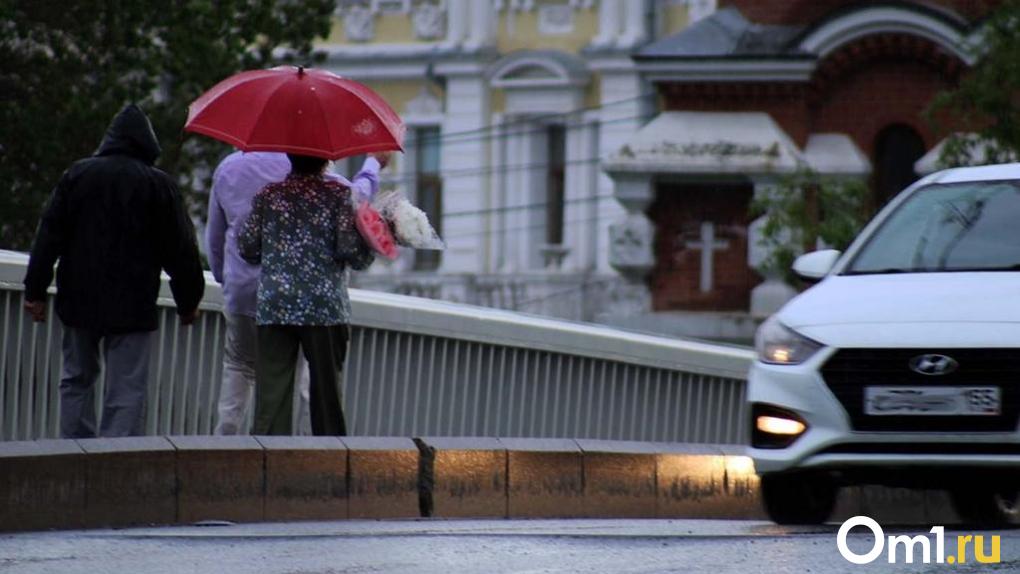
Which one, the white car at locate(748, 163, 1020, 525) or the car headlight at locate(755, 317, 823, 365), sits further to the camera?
the car headlight at locate(755, 317, 823, 365)

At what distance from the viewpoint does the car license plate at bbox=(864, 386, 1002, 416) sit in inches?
480

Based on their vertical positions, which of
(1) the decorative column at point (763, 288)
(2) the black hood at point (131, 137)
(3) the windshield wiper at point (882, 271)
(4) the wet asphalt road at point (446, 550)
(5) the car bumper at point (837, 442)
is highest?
(2) the black hood at point (131, 137)

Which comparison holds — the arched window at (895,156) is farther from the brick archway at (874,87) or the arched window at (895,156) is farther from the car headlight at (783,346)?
the car headlight at (783,346)

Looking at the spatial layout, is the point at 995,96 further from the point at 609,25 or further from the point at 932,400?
the point at 609,25

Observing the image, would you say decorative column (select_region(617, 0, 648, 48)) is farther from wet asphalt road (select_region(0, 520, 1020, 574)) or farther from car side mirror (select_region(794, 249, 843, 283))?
wet asphalt road (select_region(0, 520, 1020, 574))

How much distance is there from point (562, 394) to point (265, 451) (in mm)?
5402

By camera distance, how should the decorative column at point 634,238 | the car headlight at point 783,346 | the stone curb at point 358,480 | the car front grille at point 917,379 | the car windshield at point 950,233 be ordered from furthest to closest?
the decorative column at point 634,238 < the car windshield at point 950,233 < the car headlight at point 783,346 < the car front grille at point 917,379 < the stone curb at point 358,480

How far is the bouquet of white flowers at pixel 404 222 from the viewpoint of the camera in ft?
45.2

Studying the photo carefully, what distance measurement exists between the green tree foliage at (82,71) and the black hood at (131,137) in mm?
7361

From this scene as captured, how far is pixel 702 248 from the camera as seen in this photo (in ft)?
122

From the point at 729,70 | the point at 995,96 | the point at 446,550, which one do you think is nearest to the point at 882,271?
the point at 446,550

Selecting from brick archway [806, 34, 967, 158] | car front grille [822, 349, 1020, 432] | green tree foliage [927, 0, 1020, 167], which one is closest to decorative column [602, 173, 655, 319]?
brick archway [806, 34, 967, 158]

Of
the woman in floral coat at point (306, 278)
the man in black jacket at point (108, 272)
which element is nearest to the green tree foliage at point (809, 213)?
the man in black jacket at point (108, 272)

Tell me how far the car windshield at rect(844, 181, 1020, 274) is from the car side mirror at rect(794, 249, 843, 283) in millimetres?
149
